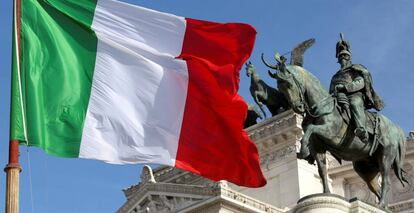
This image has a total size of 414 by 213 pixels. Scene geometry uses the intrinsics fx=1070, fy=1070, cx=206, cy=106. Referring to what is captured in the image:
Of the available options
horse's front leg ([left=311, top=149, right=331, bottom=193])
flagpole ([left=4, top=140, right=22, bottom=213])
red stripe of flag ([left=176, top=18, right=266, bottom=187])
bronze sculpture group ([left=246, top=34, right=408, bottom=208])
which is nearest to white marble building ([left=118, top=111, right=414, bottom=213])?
bronze sculpture group ([left=246, top=34, right=408, bottom=208])

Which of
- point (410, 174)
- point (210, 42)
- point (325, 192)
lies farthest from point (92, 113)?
point (410, 174)

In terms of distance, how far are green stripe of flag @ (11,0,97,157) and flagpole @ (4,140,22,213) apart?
0.49 metres

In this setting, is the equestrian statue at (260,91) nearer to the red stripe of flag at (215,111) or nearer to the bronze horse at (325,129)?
the bronze horse at (325,129)

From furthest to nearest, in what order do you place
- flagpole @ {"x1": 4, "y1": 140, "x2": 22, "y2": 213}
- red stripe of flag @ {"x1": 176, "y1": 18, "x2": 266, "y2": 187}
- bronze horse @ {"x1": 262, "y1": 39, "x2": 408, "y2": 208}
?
bronze horse @ {"x1": 262, "y1": 39, "x2": 408, "y2": 208}
red stripe of flag @ {"x1": 176, "y1": 18, "x2": 266, "y2": 187}
flagpole @ {"x1": 4, "y1": 140, "x2": 22, "y2": 213}

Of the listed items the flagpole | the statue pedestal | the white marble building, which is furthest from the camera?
the white marble building

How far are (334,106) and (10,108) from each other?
8.25 m

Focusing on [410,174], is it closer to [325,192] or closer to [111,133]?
[325,192]

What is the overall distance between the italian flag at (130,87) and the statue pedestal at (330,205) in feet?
7.04

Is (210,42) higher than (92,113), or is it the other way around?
(210,42)

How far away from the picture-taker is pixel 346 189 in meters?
48.8

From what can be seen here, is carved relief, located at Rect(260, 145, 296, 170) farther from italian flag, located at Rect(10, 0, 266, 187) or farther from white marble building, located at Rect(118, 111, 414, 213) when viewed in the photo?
italian flag, located at Rect(10, 0, 266, 187)

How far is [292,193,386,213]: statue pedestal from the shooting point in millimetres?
19016

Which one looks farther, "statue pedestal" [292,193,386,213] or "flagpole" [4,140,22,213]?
"statue pedestal" [292,193,386,213]

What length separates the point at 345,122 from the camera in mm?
20250
